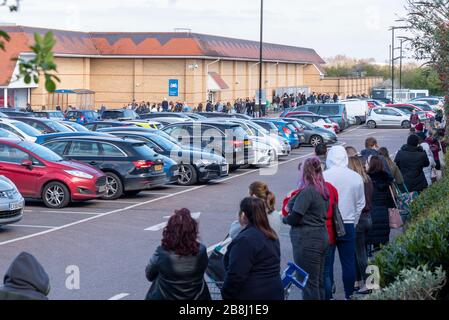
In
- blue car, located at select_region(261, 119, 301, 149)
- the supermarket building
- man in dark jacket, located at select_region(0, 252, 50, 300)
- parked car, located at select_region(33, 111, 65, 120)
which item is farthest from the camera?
the supermarket building

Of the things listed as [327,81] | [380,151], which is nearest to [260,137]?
[380,151]

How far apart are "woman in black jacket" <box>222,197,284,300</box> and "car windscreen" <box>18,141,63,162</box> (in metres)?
12.4

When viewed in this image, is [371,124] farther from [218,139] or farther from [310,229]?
[310,229]

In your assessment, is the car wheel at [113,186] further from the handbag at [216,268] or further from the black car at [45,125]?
the handbag at [216,268]

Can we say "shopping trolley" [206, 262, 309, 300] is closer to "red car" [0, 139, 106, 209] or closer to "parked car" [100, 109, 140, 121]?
"red car" [0, 139, 106, 209]

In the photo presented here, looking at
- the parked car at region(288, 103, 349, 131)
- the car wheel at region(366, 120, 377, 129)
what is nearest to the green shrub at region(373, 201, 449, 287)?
the parked car at region(288, 103, 349, 131)

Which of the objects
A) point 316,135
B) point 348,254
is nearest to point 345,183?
point 348,254

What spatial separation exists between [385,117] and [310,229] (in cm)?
5039

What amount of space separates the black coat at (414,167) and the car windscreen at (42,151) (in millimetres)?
7706

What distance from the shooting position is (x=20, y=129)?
1081 inches

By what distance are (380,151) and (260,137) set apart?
1680cm

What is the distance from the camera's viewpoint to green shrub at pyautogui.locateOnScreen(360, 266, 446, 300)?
6062 mm

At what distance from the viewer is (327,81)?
94.6 meters

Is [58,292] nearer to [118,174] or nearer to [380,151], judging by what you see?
[380,151]
